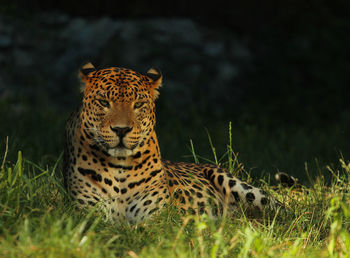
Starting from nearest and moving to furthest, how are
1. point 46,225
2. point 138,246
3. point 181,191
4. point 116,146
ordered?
point 46,225 → point 138,246 → point 116,146 → point 181,191

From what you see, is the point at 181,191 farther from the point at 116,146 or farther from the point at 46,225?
the point at 46,225

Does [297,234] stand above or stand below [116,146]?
below

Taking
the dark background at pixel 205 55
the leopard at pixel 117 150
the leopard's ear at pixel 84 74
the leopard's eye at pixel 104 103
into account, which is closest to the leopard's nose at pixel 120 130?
the leopard at pixel 117 150

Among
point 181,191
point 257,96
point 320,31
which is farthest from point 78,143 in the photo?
point 320,31

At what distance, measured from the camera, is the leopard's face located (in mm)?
4586

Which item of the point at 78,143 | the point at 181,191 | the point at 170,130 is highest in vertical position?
the point at 78,143

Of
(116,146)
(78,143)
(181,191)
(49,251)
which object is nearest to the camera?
(49,251)

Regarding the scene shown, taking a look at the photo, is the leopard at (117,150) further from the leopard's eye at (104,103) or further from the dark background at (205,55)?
the dark background at (205,55)

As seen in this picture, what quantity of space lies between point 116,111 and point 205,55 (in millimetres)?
8976

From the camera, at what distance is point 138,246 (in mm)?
4184

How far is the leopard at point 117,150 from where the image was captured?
183 inches

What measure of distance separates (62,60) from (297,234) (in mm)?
9574

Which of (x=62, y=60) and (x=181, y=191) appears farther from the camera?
(x=62, y=60)

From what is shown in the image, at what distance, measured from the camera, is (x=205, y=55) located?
13461 mm
